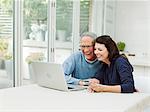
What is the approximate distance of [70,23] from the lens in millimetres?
4512

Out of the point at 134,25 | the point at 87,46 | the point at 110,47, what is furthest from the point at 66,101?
the point at 134,25

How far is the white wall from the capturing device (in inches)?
205

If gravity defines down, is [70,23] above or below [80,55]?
above

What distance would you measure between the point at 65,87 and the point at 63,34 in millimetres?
2291

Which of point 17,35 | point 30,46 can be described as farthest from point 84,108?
point 30,46

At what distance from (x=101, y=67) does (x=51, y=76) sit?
56 centimetres

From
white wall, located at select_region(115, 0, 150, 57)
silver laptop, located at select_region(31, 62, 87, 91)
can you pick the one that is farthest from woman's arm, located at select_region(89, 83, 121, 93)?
white wall, located at select_region(115, 0, 150, 57)

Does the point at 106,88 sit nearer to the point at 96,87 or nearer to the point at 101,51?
the point at 96,87

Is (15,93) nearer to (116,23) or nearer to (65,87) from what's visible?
(65,87)

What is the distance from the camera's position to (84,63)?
2.62 m

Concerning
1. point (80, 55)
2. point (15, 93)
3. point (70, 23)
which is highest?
point (70, 23)

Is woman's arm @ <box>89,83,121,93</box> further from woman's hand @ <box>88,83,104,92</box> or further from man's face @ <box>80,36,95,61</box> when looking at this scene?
man's face @ <box>80,36,95,61</box>

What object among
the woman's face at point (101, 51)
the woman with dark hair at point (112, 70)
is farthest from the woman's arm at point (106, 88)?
the woman's face at point (101, 51)

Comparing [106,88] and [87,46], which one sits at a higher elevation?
[87,46]
